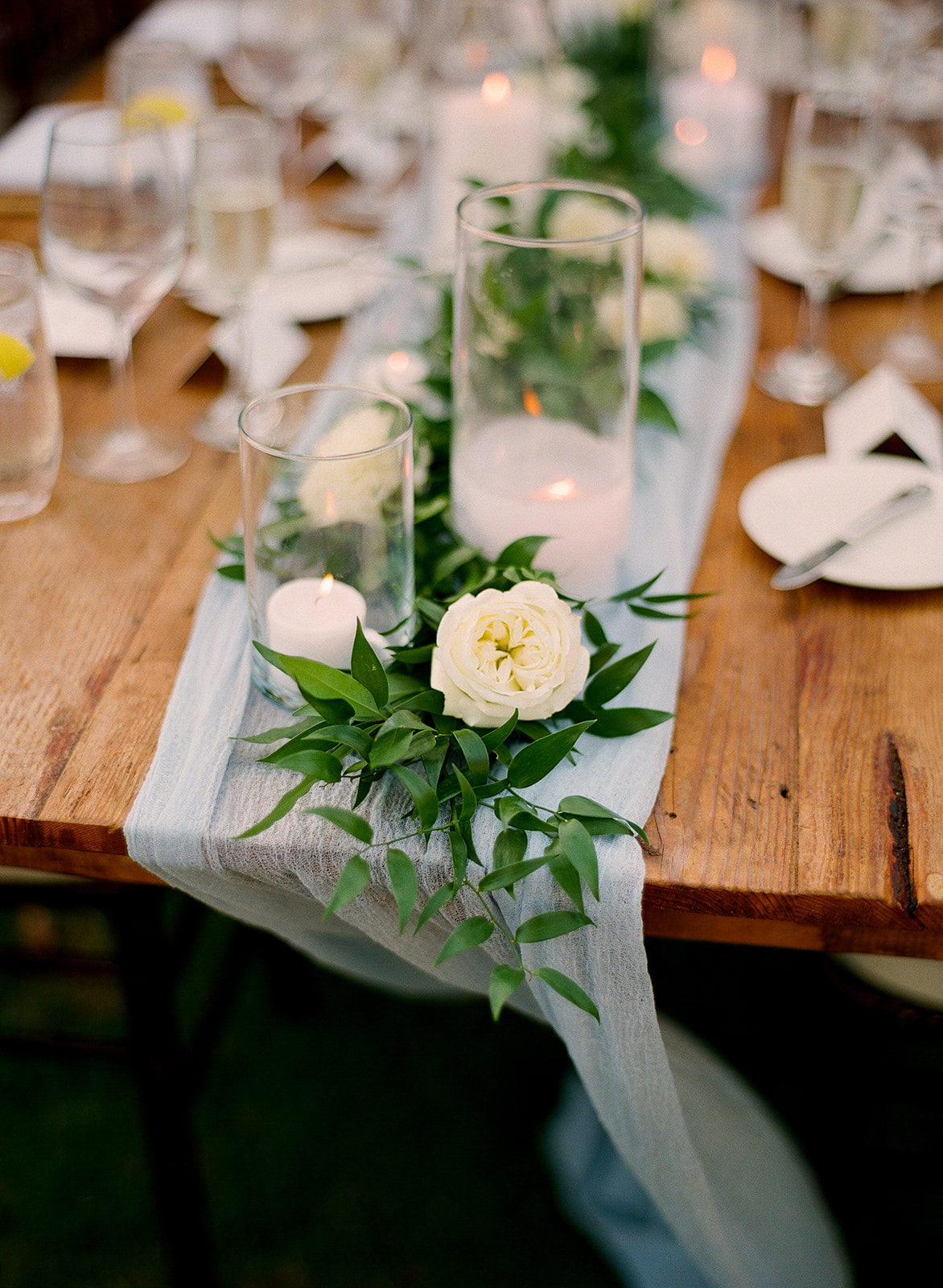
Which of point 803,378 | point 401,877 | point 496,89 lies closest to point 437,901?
point 401,877

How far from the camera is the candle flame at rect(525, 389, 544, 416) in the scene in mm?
873

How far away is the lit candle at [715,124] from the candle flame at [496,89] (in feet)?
1.22

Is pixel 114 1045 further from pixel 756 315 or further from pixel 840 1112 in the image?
pixel 756 315

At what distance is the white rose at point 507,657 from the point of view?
683mm

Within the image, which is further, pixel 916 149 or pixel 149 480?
pixel 916 149

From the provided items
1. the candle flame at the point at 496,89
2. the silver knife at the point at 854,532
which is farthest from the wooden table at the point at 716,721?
the candle flame at the point at 496,89

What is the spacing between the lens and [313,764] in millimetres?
668

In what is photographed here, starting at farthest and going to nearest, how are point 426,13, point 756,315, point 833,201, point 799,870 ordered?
point 426,13 < point 756,315 < point 833,201 < point 799,870

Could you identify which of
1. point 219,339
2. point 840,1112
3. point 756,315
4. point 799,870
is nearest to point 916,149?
point 756,315

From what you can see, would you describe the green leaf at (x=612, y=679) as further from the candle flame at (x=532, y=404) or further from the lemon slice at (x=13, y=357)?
the lemon slice at (x=13, y=357)

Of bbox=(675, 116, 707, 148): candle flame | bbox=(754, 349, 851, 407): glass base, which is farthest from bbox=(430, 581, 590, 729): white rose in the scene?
bbox=(675, 116, 707, 148): candle flame

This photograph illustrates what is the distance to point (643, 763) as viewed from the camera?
0.75 meters

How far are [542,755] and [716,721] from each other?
0.57 feet

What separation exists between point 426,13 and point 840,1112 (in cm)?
155
